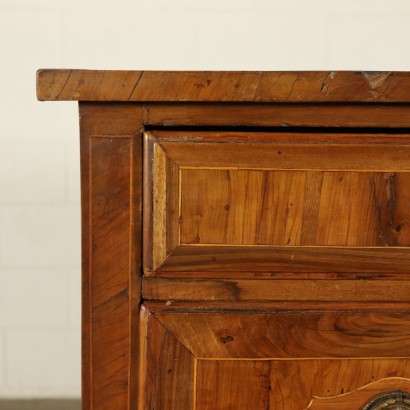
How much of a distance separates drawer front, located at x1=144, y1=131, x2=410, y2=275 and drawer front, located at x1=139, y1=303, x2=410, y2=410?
56mm

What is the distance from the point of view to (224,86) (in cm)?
63

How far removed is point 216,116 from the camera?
65cm

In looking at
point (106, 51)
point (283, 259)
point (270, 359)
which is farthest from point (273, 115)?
point (106, 51)

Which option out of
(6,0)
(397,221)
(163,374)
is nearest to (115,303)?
(163,374)

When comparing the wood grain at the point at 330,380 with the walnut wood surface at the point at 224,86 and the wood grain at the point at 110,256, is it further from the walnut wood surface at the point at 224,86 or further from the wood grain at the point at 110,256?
the walnut wood surface at the point at 224,86

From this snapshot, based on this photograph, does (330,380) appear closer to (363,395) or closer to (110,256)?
(363,395)

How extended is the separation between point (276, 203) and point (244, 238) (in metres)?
0.05

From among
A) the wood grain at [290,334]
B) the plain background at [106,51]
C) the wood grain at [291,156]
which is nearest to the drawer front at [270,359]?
the wood grain at [290,334]

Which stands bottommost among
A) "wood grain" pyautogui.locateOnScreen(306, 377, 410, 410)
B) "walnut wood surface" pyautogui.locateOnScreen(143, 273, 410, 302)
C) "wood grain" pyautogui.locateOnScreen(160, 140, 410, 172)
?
"wood grain" pyautogui.locateOnScreen(306, 377, 410, 410)

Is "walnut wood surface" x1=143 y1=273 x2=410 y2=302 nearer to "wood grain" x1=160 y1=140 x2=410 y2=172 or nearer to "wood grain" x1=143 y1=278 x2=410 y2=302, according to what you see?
"wood grain" x1=143 y1=278 x2=410 y2=302

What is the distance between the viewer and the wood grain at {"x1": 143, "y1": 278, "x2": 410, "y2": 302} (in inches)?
26.8

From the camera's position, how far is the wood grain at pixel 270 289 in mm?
682

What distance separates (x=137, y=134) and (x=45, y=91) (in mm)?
100

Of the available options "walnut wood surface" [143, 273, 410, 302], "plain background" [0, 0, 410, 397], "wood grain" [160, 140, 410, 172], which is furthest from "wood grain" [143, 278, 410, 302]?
"plain background" [0, 0, 410, 397]
